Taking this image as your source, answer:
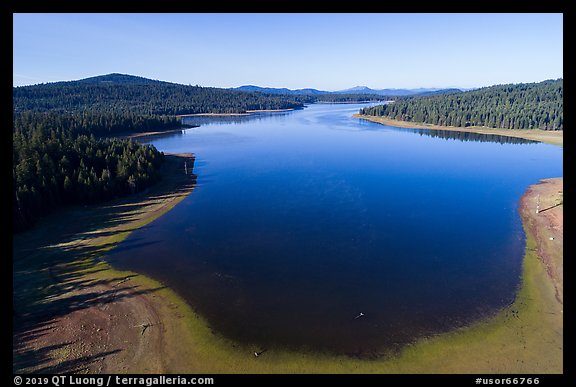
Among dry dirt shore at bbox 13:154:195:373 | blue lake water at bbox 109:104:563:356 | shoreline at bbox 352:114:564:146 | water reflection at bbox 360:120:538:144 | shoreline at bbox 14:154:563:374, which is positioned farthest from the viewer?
water reflection at bbox 360:120:538:144

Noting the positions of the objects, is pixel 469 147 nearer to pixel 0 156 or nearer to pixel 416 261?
pixel 416 261

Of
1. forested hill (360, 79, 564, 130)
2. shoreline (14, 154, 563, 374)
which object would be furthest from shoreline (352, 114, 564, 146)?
shoreline (14, 154, 563, 374)

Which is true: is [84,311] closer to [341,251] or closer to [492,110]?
[341,251]

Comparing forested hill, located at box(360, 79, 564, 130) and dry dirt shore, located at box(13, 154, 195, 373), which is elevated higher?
forested hill, located at box(360, 79, 564, 130)

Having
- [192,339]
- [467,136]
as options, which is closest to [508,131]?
[467,136]

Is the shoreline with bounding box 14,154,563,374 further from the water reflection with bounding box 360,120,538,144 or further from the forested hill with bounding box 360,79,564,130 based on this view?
the forested hill with bounding box 360,79,564,130

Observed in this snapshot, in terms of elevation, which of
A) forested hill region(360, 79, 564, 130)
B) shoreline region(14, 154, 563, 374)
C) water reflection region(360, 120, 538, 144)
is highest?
forested hill region(360, 79, 564, 130)
